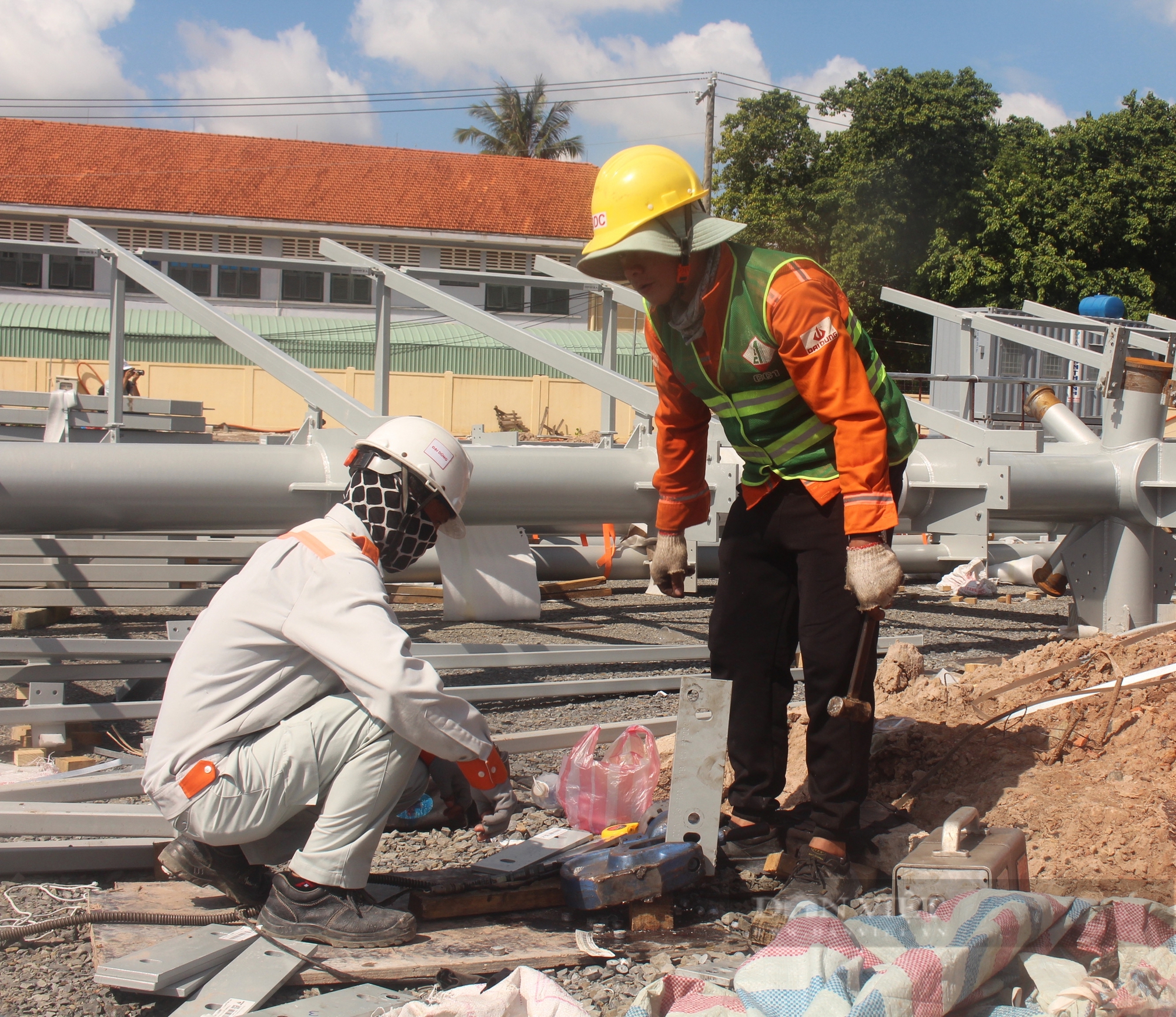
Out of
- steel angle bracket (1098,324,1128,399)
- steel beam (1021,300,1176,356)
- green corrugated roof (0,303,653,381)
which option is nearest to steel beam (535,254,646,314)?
steel angle bracket (1098,324,1128,399)

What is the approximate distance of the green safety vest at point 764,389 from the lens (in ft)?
8.76

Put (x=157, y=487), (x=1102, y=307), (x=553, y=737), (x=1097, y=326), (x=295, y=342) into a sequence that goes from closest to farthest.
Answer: (x=553, y=737) < (x=157, y=487) < (x=1097, y=326) < (x=1102, y=307) < (x=295, y=342)

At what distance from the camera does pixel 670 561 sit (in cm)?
334

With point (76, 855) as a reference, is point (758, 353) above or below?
above

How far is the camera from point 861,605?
253 cm

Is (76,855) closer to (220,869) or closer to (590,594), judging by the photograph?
(220,869)

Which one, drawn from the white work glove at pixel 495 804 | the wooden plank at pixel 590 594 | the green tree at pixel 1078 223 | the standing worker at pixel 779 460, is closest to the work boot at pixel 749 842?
the standing worker at pixel 779 460

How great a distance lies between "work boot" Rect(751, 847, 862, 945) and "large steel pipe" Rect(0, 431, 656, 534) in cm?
274

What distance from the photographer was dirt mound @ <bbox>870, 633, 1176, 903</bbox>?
2787 mm

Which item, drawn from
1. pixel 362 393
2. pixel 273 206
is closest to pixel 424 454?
pixel 362 393

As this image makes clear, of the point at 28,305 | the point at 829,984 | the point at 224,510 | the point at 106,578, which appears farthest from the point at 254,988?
the point at 28,305

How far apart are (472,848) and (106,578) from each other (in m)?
3.86

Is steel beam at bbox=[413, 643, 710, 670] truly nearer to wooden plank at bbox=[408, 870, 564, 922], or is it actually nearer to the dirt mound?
the dirt mound

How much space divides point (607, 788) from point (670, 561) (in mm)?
692
